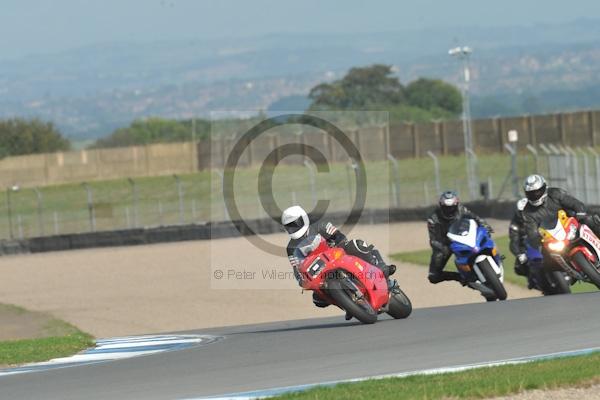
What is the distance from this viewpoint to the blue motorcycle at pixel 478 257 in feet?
53.1

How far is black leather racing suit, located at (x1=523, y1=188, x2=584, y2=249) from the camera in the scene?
15.5 m

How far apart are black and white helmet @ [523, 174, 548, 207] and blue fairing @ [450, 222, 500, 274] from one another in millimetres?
704

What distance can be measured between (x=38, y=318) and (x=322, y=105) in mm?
123552

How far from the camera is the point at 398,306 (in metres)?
13.8

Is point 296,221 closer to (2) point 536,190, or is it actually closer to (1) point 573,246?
(1) point 573,246

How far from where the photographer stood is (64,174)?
73062mm

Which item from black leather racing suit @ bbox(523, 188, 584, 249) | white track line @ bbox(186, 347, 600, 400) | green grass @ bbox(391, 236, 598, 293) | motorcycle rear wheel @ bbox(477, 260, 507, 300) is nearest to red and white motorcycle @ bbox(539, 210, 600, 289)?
black leather racing suit @ bbox(523, 188, 584, 249)

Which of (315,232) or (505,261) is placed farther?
(505,261)

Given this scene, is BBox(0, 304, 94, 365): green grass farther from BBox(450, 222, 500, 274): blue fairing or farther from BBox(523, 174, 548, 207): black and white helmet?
BBox(523, 174, 548, 207): black and white helmet

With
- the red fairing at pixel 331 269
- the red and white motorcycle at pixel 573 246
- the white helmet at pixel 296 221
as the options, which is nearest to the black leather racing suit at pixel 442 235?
the red and white motorcycle at pixel 573 246

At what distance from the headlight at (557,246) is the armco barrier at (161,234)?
22.1 metres

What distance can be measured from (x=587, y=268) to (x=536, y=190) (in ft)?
4.05

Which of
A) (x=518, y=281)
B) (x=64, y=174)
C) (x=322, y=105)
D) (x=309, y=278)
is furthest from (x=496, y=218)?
(x=322, y=105)

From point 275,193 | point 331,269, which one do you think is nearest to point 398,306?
point 331,269
